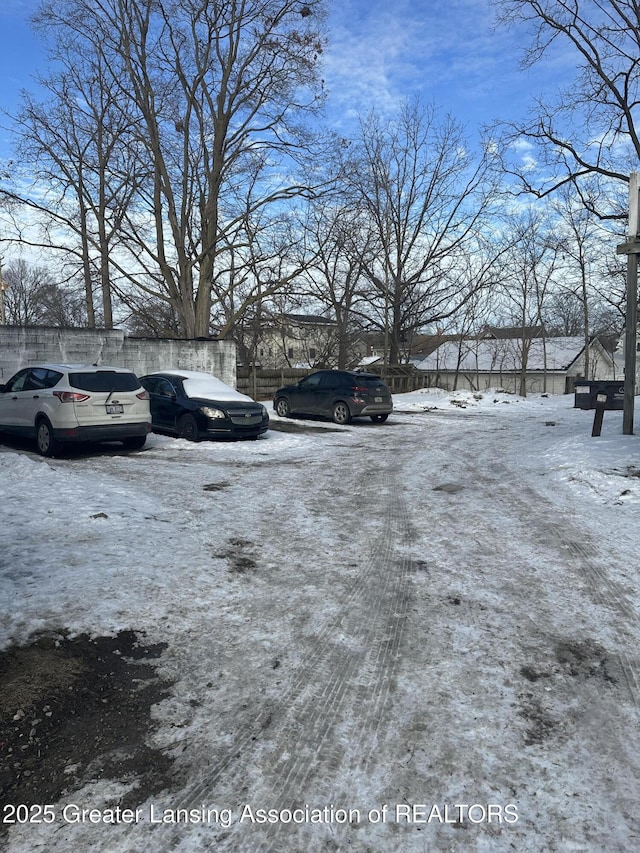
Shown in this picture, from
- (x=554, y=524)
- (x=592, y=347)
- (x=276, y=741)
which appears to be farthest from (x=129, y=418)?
(x=592, y=347)

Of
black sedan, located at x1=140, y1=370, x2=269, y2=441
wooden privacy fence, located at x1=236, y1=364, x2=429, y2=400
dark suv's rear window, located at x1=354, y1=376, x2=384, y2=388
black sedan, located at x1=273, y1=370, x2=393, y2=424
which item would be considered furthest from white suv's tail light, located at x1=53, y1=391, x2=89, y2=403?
wooden privacy fence, located at x1=236, y1=364, x2=429, y2=400

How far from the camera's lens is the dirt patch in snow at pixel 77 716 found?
2.38m

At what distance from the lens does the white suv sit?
977 cm

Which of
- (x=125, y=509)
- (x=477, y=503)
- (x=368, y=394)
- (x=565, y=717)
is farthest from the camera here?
(x=368, y=394)

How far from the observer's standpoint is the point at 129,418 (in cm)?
1040

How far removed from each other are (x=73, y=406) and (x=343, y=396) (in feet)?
27.6

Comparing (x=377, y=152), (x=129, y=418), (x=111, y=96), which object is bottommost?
(x=129, y=418)

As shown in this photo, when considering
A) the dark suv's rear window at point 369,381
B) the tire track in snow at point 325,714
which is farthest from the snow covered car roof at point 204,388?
the tire track in snow at point 325,714

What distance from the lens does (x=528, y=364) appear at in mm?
59781

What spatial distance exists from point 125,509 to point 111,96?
2340 cm

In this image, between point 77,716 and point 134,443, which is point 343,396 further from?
point 77,716

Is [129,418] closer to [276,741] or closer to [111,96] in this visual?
[276,741]

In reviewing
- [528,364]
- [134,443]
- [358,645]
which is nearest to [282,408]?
[134,443]

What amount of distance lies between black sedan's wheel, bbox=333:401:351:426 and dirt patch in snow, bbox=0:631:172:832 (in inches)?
521
